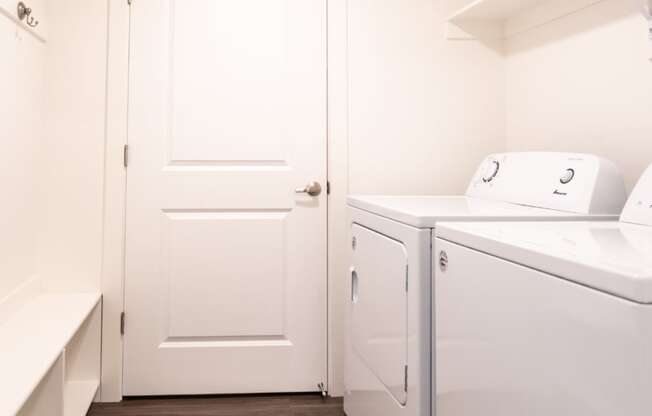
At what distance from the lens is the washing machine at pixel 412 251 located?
1275 millimetres

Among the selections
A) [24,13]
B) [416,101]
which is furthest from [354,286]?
[24,13]

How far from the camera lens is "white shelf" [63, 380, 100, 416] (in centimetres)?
196

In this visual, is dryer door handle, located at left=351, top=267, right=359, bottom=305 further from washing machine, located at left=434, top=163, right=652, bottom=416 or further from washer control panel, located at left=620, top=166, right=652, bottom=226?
washer control panel, located at left=620, top=166, right=652, bottom=226

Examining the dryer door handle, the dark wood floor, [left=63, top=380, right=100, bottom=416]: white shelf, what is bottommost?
the dark wood floor

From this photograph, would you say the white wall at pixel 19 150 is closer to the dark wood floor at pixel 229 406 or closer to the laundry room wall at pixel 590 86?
the dark wood floor at pixel 229 406

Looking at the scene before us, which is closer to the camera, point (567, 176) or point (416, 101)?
point (567, 176)

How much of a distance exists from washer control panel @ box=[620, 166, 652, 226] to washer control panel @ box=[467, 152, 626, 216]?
0.14m

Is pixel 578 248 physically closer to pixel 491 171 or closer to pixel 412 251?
pixel 412 251

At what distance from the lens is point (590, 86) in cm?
180

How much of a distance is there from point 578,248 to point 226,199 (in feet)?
5.45

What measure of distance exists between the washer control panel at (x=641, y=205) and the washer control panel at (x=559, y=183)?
14cm

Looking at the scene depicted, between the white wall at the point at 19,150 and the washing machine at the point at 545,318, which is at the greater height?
the white wall at the point at 19,150

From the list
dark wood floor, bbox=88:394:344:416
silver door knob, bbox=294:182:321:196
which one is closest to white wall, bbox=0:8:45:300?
dark wood floor, bbox=88:394:344:416

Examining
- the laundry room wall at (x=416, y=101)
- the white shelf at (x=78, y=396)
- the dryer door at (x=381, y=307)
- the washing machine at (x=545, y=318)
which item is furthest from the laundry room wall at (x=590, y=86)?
the white shelf at (x=78, y=396)
